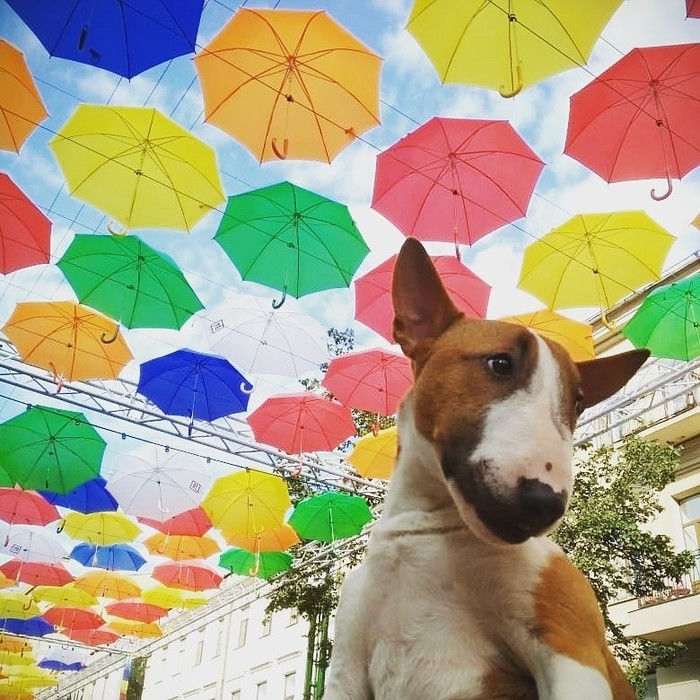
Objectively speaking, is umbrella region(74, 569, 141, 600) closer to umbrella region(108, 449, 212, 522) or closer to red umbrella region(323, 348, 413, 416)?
umbrella region(108, 449, 212, 522)

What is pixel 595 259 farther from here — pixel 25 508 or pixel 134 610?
pixel 134 610

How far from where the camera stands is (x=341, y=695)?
1.26 meters

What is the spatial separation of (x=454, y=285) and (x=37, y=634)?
2071 cm

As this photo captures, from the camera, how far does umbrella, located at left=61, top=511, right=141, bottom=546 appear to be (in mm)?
15133

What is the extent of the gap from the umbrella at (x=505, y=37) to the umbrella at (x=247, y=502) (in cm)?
824

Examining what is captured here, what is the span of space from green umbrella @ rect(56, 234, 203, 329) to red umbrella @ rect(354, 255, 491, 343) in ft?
6.86

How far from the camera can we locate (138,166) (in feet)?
24.0

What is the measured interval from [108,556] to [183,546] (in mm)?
2804

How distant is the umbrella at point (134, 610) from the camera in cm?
1972

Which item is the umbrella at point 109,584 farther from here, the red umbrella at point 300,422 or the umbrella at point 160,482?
the red umbrella at point 300,422

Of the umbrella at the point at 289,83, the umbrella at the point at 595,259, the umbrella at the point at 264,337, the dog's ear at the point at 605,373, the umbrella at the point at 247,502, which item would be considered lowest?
the dog's ear at the point at 605,373

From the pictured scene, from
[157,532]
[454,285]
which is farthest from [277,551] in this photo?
[454,285]

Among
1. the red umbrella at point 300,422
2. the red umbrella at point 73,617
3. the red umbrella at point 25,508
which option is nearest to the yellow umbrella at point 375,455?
the red umbrella at point 300,422

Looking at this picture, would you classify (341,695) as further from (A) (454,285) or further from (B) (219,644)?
(B) (219,644)
